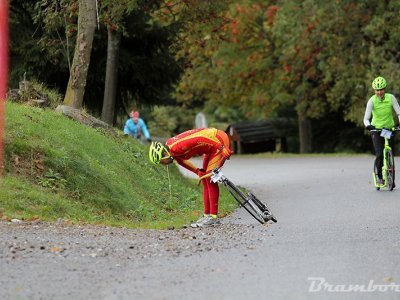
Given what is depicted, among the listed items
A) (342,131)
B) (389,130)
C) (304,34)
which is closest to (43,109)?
(389,130)

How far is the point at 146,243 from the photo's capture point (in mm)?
12227

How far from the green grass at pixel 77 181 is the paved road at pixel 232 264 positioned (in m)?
1.82

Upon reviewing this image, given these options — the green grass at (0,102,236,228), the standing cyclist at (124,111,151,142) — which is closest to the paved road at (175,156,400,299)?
the green grass at (0,102,236,228)

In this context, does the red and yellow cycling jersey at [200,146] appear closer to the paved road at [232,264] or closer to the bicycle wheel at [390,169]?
the paved road at [232,264]

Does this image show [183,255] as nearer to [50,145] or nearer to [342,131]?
[50,145]

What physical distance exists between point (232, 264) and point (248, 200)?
446 centimetres

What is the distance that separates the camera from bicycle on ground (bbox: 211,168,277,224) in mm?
14719

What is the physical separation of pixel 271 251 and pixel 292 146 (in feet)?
161

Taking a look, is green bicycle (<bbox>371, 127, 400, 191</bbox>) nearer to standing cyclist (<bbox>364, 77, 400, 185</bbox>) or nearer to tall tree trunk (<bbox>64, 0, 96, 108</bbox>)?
standing cyclist (<bbox>364, 77, 400, 185</bbox>)

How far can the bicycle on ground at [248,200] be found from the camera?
14.7 m

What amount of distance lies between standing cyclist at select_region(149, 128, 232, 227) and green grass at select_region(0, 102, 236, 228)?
566mm

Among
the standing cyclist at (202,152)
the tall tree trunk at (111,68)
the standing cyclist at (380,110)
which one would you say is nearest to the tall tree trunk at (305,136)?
the tall tree trunk at (111,68)

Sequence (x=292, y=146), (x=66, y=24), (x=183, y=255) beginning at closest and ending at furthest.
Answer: (x=183, y=255) < (x=66, y=24) < (x=292, y=146)

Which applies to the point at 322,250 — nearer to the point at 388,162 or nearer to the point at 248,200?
the point at 248,200
